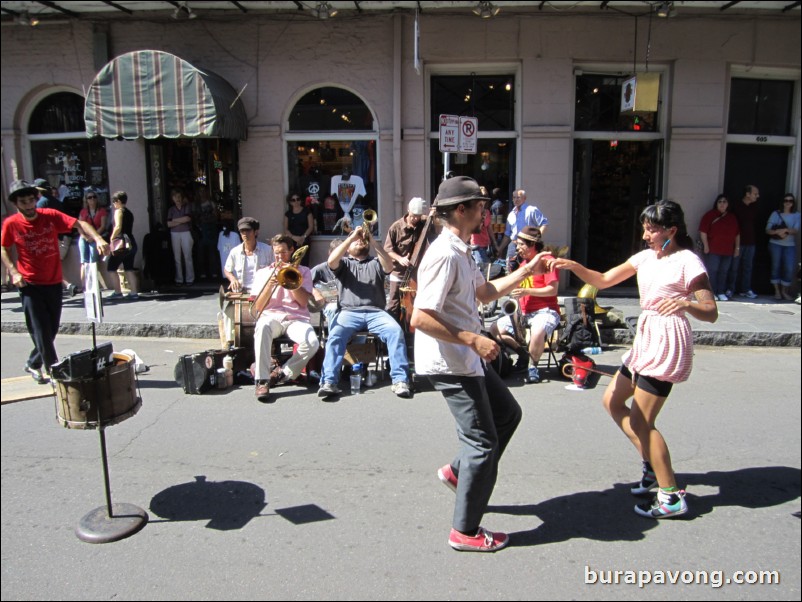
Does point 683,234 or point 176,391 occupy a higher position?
point 683,234

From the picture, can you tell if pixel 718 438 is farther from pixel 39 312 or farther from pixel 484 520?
pixel 39 312

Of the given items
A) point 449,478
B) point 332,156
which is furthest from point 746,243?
point 449,478

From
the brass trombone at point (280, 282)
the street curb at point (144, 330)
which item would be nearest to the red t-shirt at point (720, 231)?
the brass trombone at point (280, 282)

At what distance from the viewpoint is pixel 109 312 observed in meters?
7.34

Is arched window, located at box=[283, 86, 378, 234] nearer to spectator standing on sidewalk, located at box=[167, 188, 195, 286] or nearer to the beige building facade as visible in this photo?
the beige building facade

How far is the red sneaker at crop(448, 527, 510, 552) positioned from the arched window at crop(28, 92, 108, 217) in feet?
33.3

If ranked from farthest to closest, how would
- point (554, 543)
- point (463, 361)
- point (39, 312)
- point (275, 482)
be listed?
point (39, 312) → point (275, 482) → point (554, 543) → point (463, 361)

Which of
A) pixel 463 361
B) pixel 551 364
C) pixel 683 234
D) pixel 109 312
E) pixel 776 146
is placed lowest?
pixel 551 364

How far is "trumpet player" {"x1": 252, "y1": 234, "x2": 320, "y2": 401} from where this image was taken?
5996 millimetres

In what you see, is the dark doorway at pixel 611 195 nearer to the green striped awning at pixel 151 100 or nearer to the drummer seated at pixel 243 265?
the green striped awning at pixel 151 100

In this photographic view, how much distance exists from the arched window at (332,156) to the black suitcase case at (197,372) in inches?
206

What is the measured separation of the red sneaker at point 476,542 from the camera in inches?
129

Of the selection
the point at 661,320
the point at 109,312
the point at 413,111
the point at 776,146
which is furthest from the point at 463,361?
the point at 776,146

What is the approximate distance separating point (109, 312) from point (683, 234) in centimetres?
642
